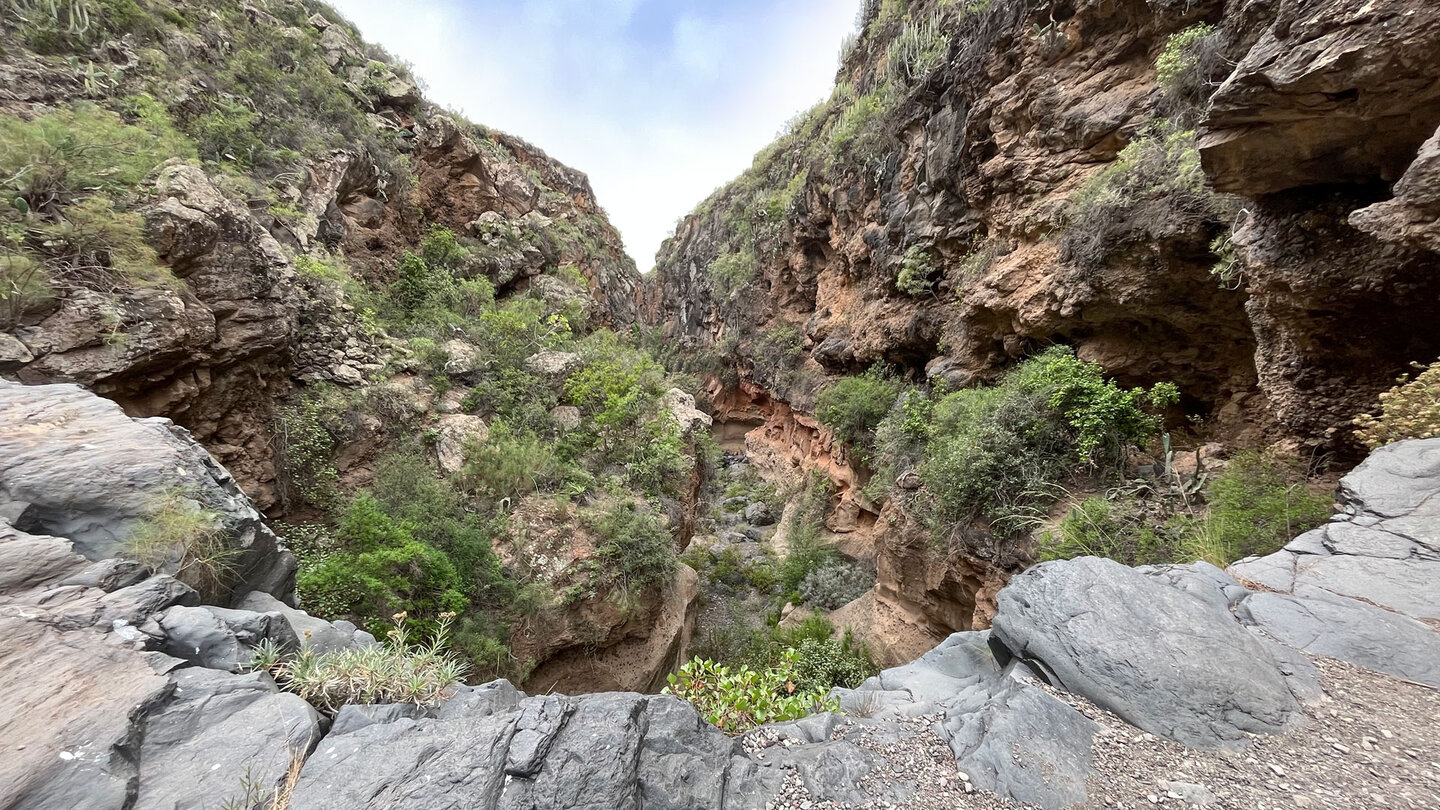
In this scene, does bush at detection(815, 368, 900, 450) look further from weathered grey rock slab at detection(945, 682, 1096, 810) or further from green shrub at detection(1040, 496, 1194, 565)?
weathered grey rock slab at detection(945, 682, 1096, 810)

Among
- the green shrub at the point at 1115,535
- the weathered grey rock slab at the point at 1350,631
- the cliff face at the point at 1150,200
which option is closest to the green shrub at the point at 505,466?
the green shrub at the point at 1115,535

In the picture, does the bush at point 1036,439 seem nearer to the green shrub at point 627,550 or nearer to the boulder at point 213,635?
the green shrub at point 627,550

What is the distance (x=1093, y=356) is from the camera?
699cm

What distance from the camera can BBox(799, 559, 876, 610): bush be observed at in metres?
10.9

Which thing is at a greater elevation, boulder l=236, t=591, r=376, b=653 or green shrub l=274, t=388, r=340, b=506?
green shrub l=274, t=388, r=340, b=506

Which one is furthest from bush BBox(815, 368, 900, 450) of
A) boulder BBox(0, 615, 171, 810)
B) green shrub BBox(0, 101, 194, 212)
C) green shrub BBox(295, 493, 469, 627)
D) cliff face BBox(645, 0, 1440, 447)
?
green shrub BBox(0, 101, 194, 212)

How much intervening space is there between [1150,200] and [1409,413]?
3531 millimetres

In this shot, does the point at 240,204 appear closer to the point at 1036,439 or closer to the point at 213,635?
the point at 213,635

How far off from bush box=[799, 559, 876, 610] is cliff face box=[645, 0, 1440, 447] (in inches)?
221

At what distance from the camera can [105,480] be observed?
2.92 m

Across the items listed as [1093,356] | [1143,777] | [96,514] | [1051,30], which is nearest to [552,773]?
[1143,777]

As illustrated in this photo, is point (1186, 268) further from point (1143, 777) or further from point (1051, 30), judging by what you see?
point (1143, 777)

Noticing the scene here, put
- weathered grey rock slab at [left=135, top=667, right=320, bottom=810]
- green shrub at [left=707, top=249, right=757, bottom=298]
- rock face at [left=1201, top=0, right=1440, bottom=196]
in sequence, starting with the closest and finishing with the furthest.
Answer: weathered grey rock slab at [left=135, top=667, right=320, bottom=810] < rock face at [left=1201, top=0, right=1440, bottom=196] < green shrub at [left=707, top=249, right=757, bottom=298]

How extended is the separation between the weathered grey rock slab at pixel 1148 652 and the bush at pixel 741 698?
147 cm
